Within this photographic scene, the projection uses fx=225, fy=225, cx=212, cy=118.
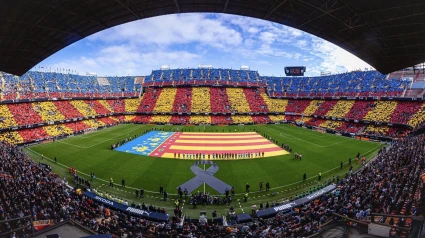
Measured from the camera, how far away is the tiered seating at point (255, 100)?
74.5 m

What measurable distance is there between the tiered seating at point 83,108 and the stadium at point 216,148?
12.9 inches

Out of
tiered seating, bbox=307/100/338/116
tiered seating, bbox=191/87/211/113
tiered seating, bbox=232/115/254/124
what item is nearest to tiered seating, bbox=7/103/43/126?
tiered seating, bbox=191/87/211/113

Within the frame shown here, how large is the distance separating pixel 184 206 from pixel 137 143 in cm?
2449

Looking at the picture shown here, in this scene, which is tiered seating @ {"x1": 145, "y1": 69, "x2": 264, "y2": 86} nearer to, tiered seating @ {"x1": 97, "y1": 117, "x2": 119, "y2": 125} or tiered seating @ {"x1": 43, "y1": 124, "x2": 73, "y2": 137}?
tiered seating @ {"x1": 97, "y1": 117, "x2": 119, "y2": 125}

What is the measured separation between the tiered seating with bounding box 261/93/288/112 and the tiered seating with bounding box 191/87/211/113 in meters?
20.6

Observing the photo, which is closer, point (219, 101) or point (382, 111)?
point (382, 111)

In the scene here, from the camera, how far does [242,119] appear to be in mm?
69312

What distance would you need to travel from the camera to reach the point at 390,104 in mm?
51219

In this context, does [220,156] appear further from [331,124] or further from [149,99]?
[149,99]

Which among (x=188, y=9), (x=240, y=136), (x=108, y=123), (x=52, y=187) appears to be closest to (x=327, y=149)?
(x=240, y=136)

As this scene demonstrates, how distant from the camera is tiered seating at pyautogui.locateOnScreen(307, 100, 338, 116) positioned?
6331 centimetres

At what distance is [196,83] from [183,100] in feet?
36.4

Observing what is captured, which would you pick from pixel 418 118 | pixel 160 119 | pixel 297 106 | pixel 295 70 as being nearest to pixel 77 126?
pixel 160 119

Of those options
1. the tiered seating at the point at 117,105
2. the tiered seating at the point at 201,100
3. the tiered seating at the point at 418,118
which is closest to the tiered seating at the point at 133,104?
the tiered seating at the point at 117,105
